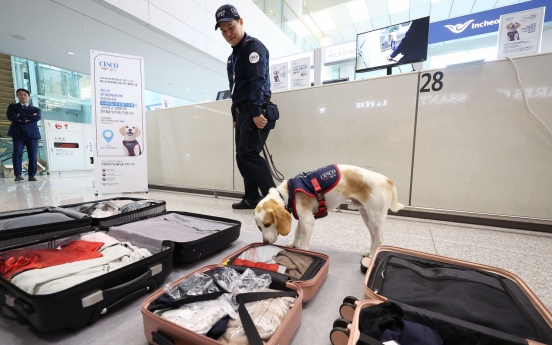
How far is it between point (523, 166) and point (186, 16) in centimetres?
565

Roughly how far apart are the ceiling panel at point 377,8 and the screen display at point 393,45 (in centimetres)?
545

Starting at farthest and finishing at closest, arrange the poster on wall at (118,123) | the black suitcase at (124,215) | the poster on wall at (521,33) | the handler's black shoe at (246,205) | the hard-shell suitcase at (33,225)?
the poster on wall at (118,123), the handler's black shoe at (246,205), the poster on wall at (521,33), the black suitcase at (124,215), the hard-shell suitcase at (33,225)

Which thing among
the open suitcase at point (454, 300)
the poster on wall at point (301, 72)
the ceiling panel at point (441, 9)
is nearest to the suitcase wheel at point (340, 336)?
the open suitcase at point (454, 300)

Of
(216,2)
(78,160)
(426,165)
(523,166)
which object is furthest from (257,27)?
(78,160)

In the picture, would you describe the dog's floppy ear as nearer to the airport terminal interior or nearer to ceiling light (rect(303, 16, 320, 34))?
the airport terminal interior

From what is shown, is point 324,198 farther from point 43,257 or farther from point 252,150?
point 43,257

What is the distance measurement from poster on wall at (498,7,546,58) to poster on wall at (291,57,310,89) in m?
2.11

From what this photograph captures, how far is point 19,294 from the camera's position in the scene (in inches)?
25.7

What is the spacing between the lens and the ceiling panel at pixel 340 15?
701 cm

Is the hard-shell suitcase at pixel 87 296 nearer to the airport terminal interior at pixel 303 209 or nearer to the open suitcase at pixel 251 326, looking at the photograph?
the airport terminal interior at pixel 303 209

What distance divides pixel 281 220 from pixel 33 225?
1181mm

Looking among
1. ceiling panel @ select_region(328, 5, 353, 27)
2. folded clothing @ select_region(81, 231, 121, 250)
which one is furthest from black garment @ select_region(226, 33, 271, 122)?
ceiling panel @ select_region(328, 5, 353, 27)

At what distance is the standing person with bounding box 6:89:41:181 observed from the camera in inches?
191

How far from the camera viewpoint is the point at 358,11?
23.2 feet
